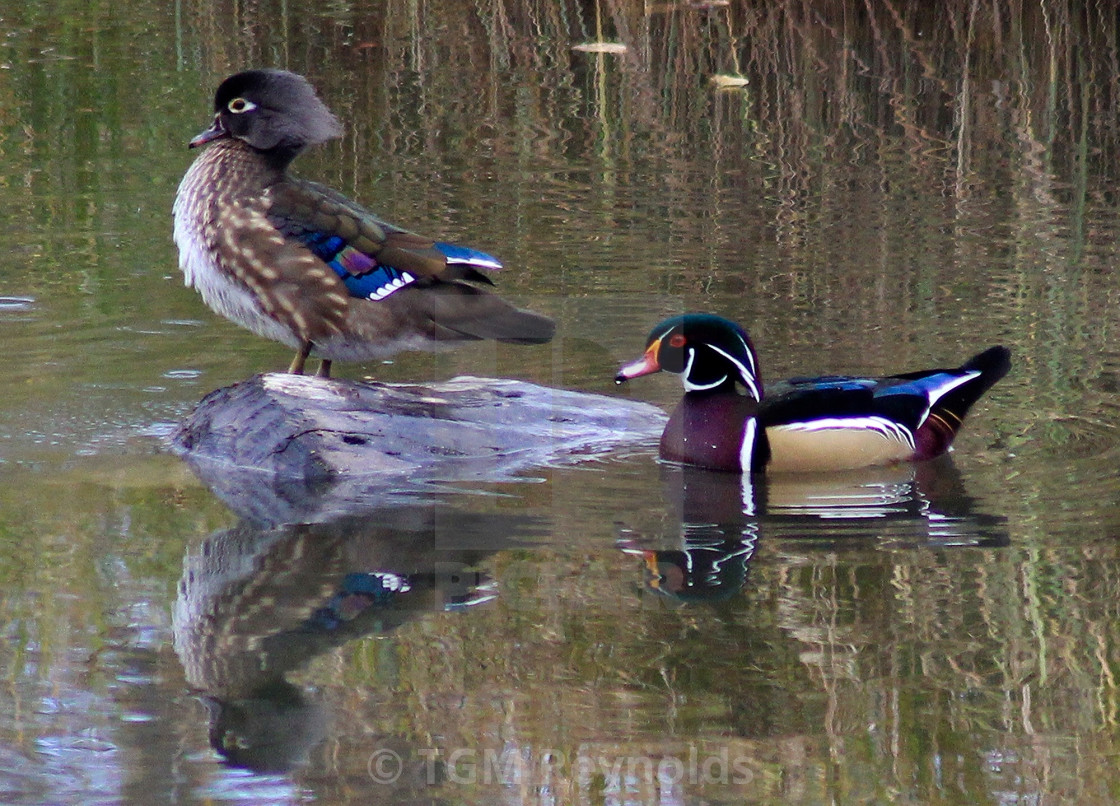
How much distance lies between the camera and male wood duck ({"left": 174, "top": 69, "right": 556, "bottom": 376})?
6.13 m

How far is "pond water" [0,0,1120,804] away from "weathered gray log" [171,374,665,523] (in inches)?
6.4

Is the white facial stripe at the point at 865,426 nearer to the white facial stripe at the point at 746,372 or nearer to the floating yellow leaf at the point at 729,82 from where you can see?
the white facial stripe at the point at 746,372

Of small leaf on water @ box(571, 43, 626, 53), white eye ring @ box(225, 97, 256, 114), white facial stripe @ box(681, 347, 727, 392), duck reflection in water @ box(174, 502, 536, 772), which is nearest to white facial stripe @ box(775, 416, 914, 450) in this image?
white facial stripe @ box(681, 347, 727, 392)

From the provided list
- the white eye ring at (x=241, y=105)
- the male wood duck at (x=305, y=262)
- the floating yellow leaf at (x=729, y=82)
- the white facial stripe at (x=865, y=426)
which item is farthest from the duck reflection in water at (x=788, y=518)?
the floating yellow leaf at (x=729, y=82)

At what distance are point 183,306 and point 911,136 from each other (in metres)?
4.97

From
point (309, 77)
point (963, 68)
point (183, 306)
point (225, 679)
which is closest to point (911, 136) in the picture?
point (963, 68)

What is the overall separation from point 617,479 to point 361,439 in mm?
922

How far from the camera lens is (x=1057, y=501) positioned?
5.66 metres

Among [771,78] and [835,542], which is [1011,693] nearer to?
[835,542]

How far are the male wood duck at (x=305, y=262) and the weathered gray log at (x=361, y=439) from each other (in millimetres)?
227

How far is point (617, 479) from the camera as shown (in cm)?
605

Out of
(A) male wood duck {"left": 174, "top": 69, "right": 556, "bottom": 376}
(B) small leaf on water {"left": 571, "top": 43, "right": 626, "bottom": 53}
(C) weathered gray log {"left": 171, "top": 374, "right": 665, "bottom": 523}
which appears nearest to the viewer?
(C) weathered gray log {"left": 171, "top": 374, "right": 665, "bottom": 523}

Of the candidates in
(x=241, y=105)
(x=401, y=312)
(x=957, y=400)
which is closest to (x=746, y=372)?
(x=957, y=400)

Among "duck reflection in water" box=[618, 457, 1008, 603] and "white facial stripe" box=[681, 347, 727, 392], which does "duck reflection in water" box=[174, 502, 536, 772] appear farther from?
"white facial stripe" box=[681, 347, 727, 392]
